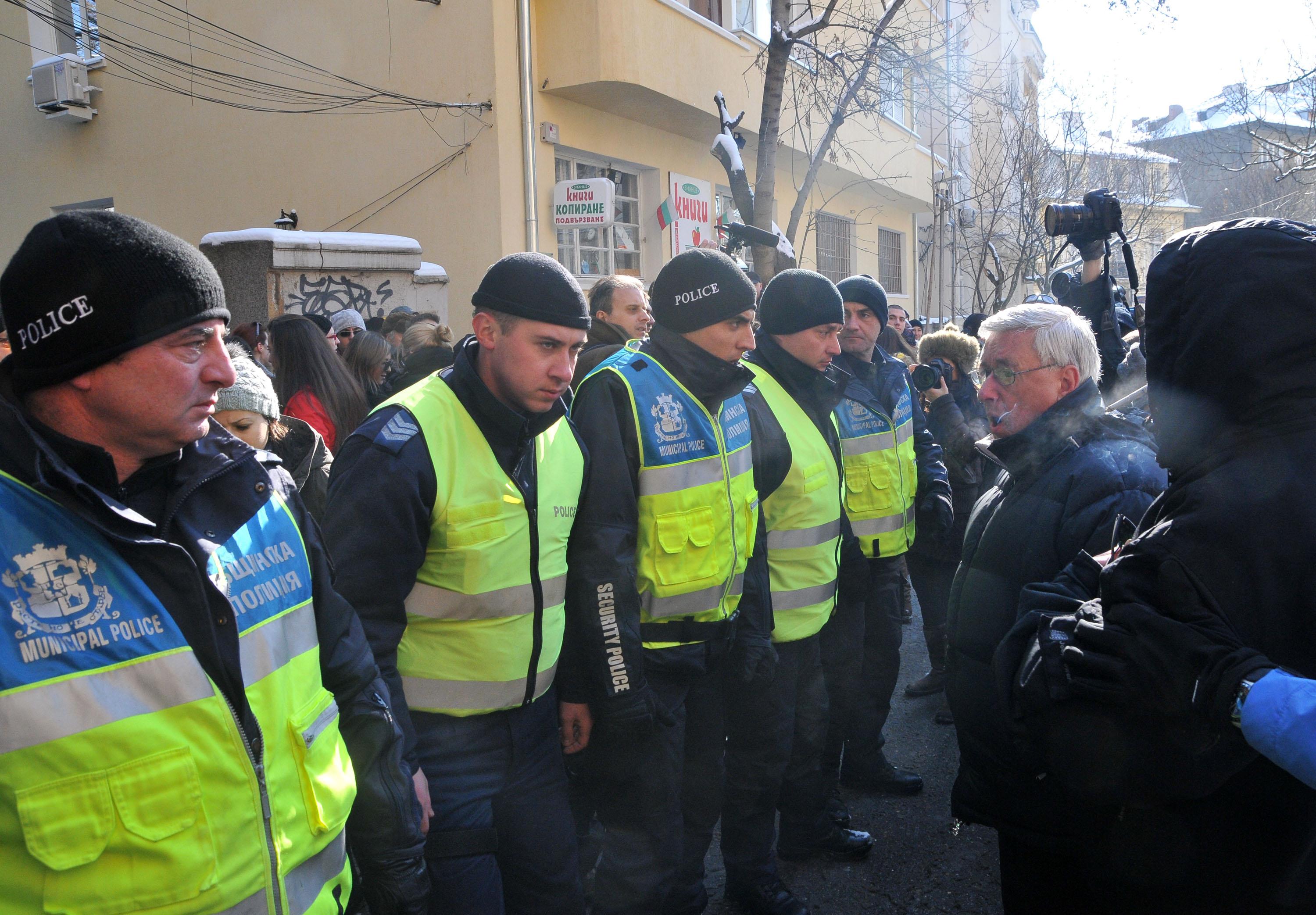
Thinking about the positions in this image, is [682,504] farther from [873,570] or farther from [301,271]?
[301,271]

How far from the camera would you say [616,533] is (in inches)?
108

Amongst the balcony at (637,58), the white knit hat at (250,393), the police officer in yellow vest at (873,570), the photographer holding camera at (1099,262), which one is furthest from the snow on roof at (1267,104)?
the white knit hat at (250,393)

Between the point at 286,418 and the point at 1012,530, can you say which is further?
the point at 286,418

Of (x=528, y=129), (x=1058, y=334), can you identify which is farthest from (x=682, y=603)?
(x=528, y=129)

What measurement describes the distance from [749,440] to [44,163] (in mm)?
15191

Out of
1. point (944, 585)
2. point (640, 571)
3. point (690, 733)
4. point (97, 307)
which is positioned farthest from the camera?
point (944, 585)

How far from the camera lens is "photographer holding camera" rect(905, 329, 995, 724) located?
5.01m

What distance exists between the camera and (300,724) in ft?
5.44

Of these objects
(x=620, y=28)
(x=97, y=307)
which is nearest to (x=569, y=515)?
(x=97, y=307)

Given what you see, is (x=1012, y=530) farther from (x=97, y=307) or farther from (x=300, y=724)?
(x=97, y=307)

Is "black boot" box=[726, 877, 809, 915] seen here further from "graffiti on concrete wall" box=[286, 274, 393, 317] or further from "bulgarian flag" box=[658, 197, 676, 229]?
"bulgarian flag" box=[658, 197, 676, 229]

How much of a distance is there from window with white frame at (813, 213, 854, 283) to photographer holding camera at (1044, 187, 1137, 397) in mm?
11979

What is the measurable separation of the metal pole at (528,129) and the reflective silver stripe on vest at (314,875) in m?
8.89

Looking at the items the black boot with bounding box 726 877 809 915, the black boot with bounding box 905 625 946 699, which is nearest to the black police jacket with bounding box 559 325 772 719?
the black boot with bounding box 726 877 809 915
